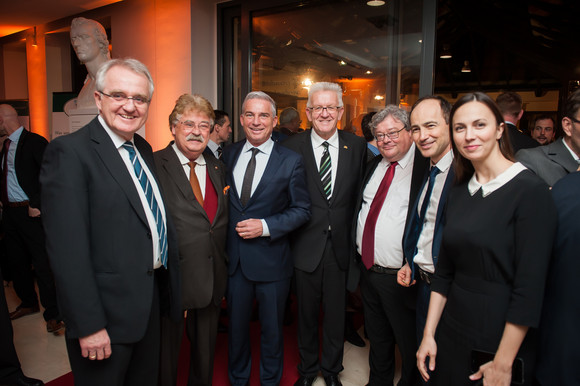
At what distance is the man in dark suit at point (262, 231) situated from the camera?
7.72 feet

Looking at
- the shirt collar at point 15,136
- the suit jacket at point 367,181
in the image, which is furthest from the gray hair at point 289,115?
the shirt collar at point 15,136

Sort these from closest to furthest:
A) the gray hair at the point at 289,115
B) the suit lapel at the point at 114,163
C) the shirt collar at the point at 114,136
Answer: the suit lapel at the point at 114,163 < the shirt collar at the point at 114,136 < the gray hair at the point at 289,115

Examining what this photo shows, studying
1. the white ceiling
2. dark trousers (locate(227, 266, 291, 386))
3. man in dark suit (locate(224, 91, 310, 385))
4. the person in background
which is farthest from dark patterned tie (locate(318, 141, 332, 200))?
the white ceiling

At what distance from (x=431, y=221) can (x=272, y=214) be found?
3.18 feet

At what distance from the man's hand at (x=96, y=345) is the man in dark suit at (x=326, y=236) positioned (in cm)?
132

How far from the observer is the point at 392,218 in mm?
2252

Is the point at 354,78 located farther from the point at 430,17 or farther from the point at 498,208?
the point at 498,208

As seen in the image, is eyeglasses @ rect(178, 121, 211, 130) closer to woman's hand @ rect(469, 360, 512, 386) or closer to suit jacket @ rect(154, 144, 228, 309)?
suit jacket @ rect(154, 144, 228, 309)

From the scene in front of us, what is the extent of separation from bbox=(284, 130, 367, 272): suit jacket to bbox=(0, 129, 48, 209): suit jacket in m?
2.74

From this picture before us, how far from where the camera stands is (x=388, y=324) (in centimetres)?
245

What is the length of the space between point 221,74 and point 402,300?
3.55m

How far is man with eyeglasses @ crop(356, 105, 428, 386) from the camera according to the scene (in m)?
2.24

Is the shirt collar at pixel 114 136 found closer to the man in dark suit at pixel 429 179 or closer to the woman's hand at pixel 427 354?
the man in dark suit at pixel 429 179

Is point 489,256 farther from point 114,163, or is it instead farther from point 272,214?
point 114,163
